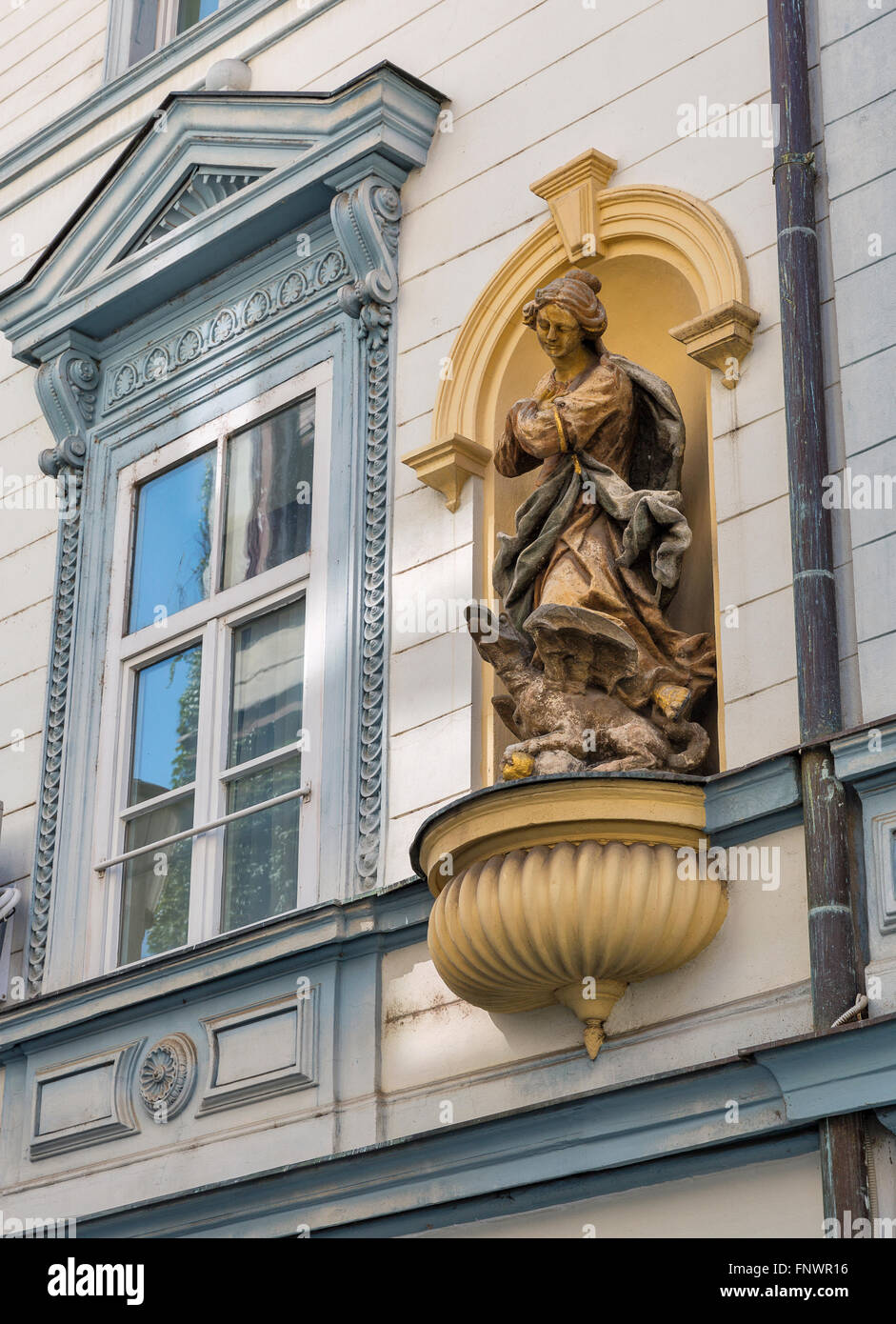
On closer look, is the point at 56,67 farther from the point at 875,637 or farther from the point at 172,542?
the point at 875,637

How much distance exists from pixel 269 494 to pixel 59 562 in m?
1.20

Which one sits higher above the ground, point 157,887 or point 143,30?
point 143,30

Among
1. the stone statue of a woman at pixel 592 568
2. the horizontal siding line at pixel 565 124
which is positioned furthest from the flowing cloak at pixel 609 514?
the horizontal siding line at pixel 565 124

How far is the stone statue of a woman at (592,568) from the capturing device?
Answer: 7.05m

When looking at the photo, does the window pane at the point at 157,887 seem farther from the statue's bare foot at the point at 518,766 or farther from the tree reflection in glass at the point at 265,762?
the statue's bare foot at the point at 518,766

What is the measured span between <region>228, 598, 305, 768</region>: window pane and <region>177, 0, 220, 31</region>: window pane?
3.37 metres

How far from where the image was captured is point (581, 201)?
8.05 metres

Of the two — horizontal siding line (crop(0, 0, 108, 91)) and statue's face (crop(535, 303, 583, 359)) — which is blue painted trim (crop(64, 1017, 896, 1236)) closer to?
statue's face (crop(535, 303, 583, 359))

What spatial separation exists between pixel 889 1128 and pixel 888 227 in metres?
2.65

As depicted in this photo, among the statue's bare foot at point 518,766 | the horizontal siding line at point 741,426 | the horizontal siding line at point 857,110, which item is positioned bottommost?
the statue's bare foot at point 518,766

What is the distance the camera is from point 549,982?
22.5ft

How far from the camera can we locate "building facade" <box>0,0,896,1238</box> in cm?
660

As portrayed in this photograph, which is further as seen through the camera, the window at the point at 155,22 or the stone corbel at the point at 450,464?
the window at the point at 155,22

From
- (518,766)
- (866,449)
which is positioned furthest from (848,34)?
(518,766)
